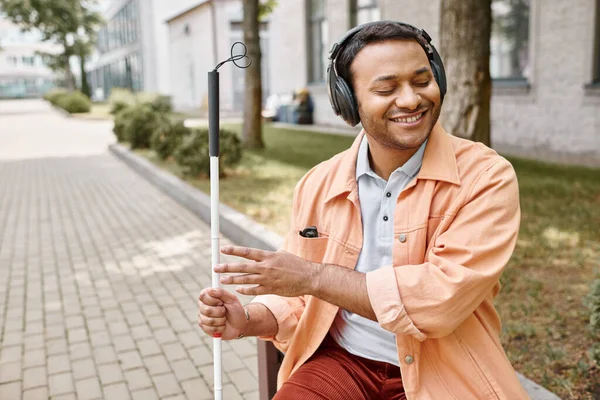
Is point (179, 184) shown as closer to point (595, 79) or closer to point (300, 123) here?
point (595, 79)

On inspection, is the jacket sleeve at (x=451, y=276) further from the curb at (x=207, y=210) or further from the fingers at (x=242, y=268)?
the curb at (x=207, y=210)

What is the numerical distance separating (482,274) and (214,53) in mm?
31292

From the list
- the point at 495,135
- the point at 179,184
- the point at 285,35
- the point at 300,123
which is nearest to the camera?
the point at 179,184

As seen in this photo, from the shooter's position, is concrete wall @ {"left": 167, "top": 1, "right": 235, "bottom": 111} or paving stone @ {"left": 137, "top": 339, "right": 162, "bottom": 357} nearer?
paving stone @ {"left": 137, "top": 339, "right": 162, "bottom": 357}

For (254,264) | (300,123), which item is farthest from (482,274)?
(300,123)

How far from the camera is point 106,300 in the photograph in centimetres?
543

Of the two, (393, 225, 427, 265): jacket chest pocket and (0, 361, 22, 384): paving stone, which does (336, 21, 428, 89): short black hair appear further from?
(0, 361, 22, 384): paving stone

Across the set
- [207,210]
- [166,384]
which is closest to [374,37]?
[166,384]

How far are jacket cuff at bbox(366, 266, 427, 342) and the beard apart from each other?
434mm

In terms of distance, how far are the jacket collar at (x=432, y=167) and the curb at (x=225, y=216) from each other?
160 centimetres

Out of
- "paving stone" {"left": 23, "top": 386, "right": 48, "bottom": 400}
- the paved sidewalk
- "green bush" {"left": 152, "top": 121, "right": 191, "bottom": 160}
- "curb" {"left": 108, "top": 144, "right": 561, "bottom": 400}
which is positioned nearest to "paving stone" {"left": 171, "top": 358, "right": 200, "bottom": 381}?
the paved sidewalk

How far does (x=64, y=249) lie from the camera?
712 cm

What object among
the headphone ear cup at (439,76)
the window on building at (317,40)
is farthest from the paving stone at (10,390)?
the window on building at (317,40)

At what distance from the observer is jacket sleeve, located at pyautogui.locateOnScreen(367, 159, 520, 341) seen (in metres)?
1.78
